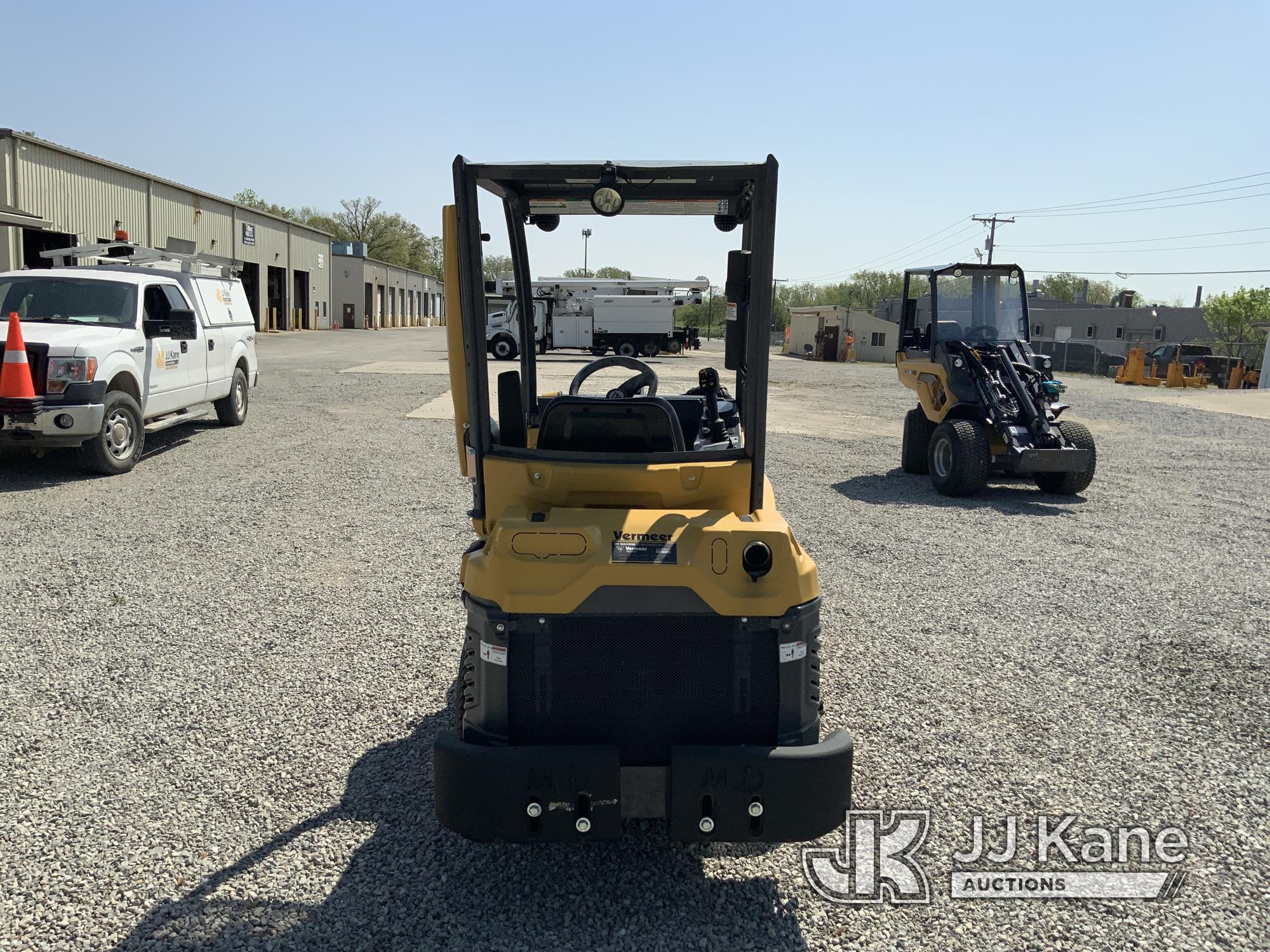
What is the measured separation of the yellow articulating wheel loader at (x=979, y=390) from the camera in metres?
10.0

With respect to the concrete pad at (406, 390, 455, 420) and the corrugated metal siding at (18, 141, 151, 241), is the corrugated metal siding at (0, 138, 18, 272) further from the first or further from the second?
the concrete pad at (406, 390, 455, 420)

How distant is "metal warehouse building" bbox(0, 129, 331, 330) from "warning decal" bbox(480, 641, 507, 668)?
2109 centimetres

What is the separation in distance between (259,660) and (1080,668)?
4.44m

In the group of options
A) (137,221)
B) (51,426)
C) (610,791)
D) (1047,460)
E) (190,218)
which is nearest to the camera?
(610,791)

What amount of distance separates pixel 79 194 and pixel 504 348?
31.2 m

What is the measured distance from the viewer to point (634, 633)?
113 inches

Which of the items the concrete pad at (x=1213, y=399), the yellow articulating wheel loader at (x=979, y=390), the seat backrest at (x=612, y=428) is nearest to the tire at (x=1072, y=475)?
the yellow articulating wheel loader at (x=979, y=390)

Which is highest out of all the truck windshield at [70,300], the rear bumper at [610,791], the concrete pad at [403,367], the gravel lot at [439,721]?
the truck windshield at [70,300]

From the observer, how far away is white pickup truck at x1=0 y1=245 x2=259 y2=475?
8.69 m

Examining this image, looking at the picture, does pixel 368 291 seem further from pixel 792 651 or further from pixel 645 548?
pixel 792 651

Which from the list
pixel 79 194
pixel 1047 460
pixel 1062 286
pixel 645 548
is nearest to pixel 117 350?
pixel 645 548

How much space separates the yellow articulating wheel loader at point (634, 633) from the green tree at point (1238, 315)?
226 ft

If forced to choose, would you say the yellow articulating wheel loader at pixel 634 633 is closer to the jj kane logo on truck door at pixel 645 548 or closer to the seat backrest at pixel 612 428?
the jj kane logo on truck door at pixel 645 548

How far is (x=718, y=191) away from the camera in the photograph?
361cm
